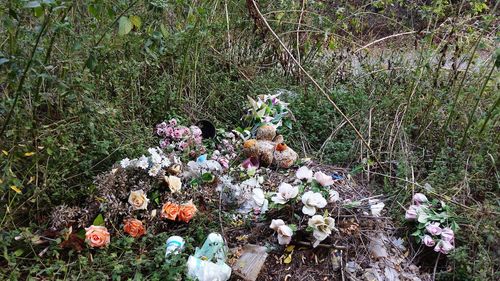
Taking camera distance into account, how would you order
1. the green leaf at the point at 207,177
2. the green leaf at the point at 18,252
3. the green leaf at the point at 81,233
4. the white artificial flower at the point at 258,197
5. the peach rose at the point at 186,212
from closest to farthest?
the green leaf at the point at 18,252 → the green leaf at the point at 81,233 → the peach rose at the point at 186,212 → the white artificial flower at the point at 258,197 → the green leaf at the point at 207,177

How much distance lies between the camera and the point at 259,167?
271cm

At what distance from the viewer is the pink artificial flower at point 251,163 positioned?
266 centimetres

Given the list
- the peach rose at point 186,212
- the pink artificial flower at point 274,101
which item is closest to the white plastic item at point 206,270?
the peach rose at point 186,212

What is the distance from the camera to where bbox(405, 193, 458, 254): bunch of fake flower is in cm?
215

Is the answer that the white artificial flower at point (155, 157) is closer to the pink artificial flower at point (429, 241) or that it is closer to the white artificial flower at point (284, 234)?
the white artificial flower at point (284, 234)

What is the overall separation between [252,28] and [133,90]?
132 centimetres

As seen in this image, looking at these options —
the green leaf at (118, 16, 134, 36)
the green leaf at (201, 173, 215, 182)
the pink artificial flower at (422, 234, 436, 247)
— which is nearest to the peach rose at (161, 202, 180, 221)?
the green leaf at (201, 173, 215, 182)

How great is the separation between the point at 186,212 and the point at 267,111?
1161 millimetres

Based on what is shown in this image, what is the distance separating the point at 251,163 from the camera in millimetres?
2676

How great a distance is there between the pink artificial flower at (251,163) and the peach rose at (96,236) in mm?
936

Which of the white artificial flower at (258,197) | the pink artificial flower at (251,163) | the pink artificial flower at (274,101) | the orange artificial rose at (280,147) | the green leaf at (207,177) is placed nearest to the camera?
the white artificial flower at (258,197)

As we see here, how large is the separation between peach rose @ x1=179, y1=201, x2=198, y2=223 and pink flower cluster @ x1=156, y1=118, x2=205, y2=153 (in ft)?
1.88

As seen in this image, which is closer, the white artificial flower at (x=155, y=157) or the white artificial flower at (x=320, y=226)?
the white artificial flower at (x=320, y=226)

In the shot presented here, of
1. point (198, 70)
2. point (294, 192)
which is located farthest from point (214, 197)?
point (198, 70)
